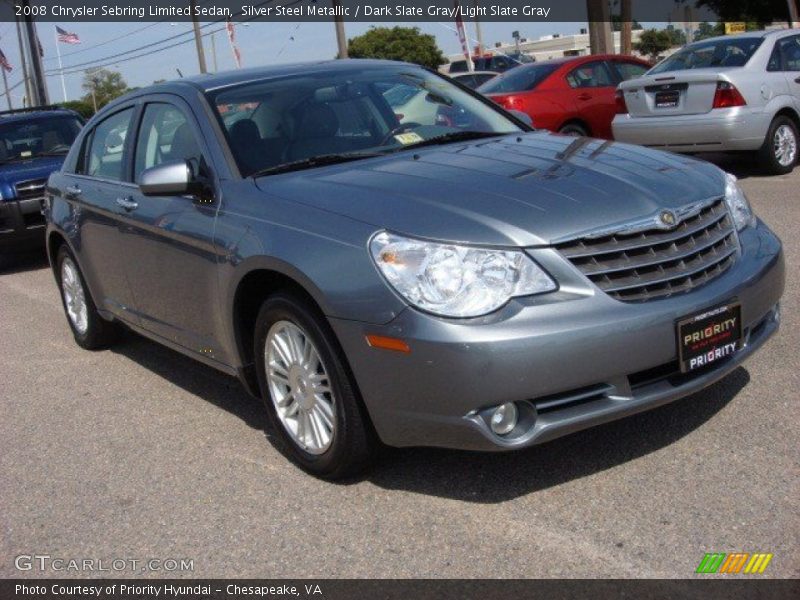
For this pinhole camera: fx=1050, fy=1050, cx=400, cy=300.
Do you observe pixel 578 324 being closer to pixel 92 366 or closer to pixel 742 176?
pixel 92 366

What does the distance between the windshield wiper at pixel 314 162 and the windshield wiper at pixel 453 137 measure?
20 cm

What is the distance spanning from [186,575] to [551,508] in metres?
1.29

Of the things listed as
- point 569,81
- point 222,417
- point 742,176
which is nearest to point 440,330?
point 222,417

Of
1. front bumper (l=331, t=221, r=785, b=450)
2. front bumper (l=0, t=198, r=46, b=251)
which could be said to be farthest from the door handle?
front bumper (l=0, t=198, r=46, b=251)

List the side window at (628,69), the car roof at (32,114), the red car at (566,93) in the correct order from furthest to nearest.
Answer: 1. the side window at (628,69)
2. the red car at (566,93)
3. the car roof at (32,114)

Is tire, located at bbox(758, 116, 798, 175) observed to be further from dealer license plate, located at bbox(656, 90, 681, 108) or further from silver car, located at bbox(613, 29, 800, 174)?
dealer license plate, located at bbox(656, 90, 681, 108)

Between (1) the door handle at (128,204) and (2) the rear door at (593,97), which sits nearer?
(1) the door handle at (128,204)

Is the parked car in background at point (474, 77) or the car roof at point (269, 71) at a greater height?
the car roof at point (269, 71)

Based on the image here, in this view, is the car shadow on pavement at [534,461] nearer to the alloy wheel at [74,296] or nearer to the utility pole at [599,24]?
the alloy wheel at [74,296]

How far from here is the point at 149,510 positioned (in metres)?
4.14

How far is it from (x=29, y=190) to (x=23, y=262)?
4.67 feet

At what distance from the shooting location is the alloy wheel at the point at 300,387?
4.07 m

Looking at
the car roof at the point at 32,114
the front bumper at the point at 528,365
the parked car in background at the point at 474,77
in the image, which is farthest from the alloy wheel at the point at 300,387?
the parked car in background at the point at 474,77

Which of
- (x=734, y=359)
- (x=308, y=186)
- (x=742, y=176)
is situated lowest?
(x=742, y=176)
